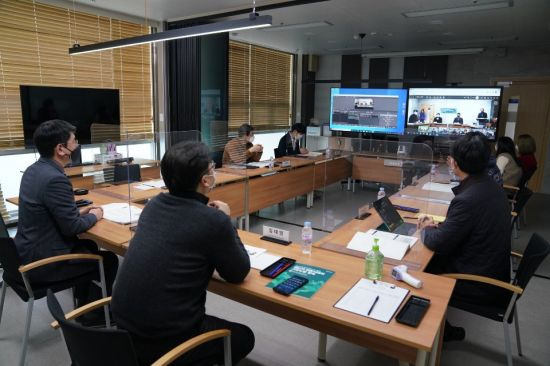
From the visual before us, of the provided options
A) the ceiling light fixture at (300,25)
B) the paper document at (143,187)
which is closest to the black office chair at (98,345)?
the paper document at (143,187)

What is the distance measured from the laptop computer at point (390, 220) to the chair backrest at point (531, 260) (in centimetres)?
62

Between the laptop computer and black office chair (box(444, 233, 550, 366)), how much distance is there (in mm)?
497

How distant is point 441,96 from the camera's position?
6.47 metres

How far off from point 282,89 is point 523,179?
596cm

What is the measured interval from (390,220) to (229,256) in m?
1.40

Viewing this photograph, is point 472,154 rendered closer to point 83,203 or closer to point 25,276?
point 25,276

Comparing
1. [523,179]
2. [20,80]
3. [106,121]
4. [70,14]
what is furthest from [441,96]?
[20,80]

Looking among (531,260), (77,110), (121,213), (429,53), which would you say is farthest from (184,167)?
(429,53)

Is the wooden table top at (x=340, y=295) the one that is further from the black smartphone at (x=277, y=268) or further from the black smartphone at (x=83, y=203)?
the black smartphone at (x=83, y=203)

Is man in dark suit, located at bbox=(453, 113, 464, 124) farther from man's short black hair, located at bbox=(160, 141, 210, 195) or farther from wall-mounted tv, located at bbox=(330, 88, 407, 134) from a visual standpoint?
man's short black hair, located at bbox=(160, 141, 210, 195)

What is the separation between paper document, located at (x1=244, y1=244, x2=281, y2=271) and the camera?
1.85 meters

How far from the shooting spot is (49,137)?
7.37 feet

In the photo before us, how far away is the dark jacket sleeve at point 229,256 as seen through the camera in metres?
1.44

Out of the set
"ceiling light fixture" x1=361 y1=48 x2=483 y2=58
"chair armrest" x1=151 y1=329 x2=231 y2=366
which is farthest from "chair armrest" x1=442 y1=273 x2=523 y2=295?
"ceiling light fixture" x1=361 y1=48 x2=483 y2=58
